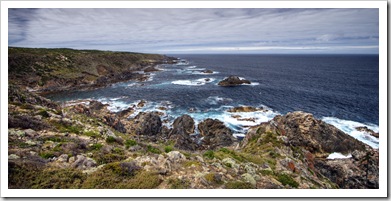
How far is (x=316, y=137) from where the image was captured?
19.0 metres

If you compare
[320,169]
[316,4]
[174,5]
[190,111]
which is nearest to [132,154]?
[174,5]

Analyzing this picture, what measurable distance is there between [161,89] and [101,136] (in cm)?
4129

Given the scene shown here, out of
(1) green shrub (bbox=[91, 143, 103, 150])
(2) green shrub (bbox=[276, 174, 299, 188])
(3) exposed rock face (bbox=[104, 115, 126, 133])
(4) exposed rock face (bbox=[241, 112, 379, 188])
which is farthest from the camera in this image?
(3) exposed rock face (bbox=[104, 115, 126, 133])

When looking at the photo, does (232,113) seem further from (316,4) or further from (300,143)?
(316,4)

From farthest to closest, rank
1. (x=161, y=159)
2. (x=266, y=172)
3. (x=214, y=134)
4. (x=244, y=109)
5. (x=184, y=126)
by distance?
(x=244, y=109)
(x=184, y=126)
(x=214, y=134)
(x=266, y=172)
(x=161, y=159)

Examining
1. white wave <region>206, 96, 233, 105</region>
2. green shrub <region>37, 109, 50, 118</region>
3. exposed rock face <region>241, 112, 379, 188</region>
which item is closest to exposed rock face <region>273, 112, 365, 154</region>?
exposed rock face <region>241, 112, 379, 188</region>

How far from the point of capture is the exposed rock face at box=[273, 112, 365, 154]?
721 inches

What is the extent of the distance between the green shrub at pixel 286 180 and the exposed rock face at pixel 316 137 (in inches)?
354

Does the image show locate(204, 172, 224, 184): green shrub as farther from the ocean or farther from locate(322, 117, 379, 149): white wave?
locate(322, 117, 379, 149): white wave

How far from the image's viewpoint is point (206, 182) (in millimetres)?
7555

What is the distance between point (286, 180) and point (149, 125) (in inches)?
852

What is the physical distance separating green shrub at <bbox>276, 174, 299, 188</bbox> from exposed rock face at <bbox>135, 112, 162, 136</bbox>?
67.8 ft

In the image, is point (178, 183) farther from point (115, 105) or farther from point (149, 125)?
point (115, 105)

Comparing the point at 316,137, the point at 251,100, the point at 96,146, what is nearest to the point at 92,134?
the point at 96,146
